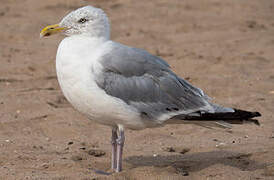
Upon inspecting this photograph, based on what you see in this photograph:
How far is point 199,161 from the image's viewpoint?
5.09 meters

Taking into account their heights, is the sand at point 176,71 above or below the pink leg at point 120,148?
below

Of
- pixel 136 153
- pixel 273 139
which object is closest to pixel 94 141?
pixel 136 153

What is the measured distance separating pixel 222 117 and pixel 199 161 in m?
0.56

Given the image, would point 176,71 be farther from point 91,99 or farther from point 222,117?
point 91,99

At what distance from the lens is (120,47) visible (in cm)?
469

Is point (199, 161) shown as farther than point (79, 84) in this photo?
Yes

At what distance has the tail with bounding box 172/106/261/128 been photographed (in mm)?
4719

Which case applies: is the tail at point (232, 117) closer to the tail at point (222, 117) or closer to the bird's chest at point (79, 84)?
the tail at point (222, 117)

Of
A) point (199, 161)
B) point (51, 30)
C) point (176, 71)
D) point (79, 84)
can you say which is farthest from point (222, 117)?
point (176, 71)

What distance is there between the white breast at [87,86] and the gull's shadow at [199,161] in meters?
0.61

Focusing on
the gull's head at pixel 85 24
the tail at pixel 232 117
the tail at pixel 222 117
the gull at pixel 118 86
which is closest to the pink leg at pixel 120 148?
the gull at pixel 118 86

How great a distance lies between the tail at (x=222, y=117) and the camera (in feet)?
15.5

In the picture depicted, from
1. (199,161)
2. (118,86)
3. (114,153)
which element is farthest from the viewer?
(199,161)

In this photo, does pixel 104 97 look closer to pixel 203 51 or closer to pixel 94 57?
pixel 94 57
